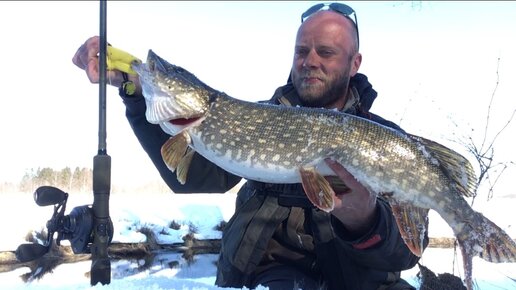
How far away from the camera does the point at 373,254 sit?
8.34ft

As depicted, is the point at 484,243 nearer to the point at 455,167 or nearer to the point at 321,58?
the point at 455,167

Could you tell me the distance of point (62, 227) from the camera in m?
2.53

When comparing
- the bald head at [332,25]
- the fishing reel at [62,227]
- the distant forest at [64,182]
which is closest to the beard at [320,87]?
the bald head at [332,25]

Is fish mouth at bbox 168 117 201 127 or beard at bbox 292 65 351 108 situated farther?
beard at bbox 292 65 351 108

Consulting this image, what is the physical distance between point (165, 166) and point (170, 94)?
60 centimetres

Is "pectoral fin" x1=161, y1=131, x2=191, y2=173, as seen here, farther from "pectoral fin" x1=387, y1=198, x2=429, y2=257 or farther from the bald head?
the bald head

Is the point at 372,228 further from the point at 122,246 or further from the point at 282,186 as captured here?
the point at 122,246

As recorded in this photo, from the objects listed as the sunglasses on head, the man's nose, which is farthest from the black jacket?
the sunglasses on head

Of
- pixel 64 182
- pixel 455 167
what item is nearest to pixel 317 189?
pixel 455 167

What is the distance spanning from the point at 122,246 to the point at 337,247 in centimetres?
318

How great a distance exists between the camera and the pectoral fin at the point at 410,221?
7.15 ft

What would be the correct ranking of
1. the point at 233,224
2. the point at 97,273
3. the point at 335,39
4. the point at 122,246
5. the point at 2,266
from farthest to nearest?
the point at 122,246 → the point at 2,266 → the point at 335,39 → the point at 233,224 → the point at 97,273

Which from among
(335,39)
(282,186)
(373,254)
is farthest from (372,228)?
(335,39)

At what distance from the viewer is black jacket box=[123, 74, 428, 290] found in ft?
8.89
